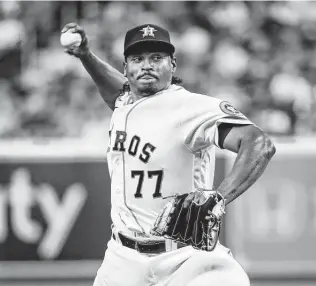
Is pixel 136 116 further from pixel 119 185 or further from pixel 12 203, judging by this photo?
pixel 12 203

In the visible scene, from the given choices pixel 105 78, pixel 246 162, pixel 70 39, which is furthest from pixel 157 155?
pixel 105 78

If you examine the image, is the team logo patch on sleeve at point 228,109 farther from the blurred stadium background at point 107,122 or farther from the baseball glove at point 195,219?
the blurred stadium background at point 107,122

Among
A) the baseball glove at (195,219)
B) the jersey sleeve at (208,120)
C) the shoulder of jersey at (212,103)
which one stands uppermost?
the shoulder of jersey at (212,103)

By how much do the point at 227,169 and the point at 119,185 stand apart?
3763 millimetres

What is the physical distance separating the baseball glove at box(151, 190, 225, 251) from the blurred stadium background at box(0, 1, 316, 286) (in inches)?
170

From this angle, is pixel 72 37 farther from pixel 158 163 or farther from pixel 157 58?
pixel 158 163

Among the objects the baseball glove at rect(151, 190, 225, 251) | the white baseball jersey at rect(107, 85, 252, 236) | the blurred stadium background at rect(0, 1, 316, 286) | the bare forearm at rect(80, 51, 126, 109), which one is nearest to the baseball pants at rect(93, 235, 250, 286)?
the white baseball jersey at rect(107, 85, 252, 236)

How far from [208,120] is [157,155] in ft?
1.16

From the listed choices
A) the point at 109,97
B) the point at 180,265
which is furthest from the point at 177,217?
the point at 109,97

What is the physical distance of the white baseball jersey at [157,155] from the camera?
366 centimetres

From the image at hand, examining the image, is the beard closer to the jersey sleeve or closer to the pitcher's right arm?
the jersey sleeve

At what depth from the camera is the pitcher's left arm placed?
10.1ft

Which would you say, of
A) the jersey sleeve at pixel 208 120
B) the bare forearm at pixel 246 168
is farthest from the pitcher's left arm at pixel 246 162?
the jersey sleeve at pixel 208 120

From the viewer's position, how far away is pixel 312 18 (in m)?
9.40
